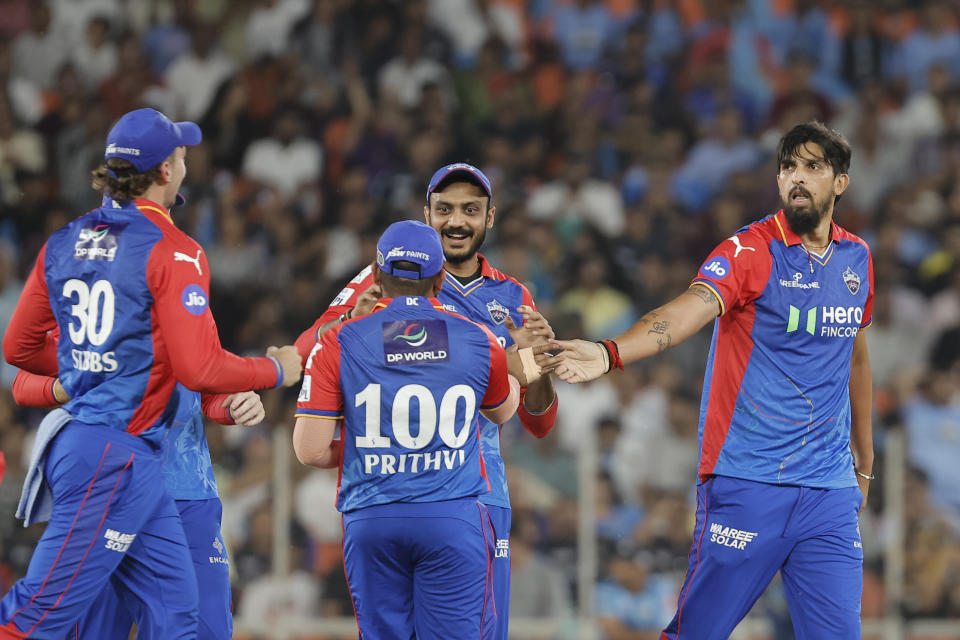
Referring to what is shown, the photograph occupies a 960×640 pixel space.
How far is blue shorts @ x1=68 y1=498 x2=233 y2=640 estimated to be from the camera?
5801 millimetres

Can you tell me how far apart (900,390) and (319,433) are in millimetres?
7080

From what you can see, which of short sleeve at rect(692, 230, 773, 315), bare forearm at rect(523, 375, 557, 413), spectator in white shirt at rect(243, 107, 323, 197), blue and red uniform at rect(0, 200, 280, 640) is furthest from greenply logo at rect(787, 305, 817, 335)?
spectator in white shirt at rect(243, 107, 323, 197)

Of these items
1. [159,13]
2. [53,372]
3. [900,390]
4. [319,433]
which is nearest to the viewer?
[319,433]

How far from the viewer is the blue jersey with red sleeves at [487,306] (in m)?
6.37

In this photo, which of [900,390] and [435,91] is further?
[435,91]

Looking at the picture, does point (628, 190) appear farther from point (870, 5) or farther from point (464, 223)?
point (464, 223)

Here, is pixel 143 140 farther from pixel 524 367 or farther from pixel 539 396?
pixel 539 396

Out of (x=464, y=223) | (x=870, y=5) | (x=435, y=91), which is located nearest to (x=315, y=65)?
(x=435, y=91)

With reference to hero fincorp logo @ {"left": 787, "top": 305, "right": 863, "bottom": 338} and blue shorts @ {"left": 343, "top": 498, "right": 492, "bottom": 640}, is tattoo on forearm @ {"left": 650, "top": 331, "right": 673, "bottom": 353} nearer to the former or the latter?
hero fincorp logo @ {"left": 787, "top": 305, "right": 863, "bottom": 338}

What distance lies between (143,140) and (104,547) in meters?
1.74

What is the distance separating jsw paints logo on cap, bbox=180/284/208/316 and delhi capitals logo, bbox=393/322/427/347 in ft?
2.71

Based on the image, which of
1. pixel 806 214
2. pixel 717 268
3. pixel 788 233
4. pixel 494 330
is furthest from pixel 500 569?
pixel 806 214

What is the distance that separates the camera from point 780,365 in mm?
6113

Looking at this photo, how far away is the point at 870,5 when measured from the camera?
46.4ft
